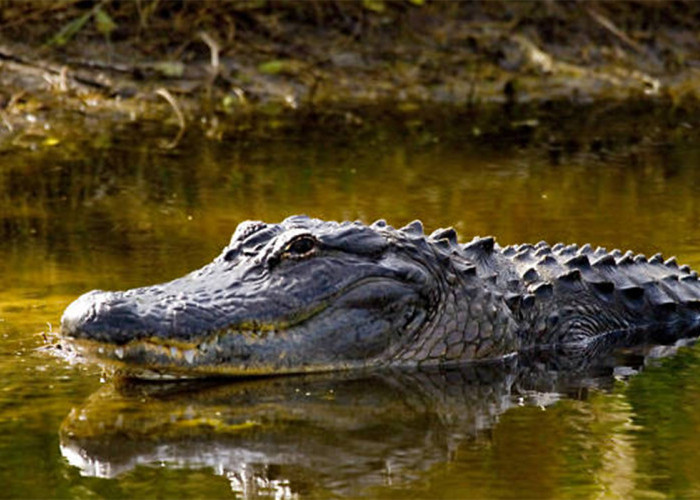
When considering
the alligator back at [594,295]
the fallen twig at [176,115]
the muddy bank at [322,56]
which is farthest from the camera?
the muddy bank at [322,56]

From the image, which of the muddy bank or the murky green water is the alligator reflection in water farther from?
the muddy bank

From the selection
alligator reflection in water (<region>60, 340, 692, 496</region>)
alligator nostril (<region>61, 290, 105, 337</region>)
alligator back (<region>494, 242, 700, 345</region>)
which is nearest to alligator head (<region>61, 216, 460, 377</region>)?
alligator nostril (<region>61, 290, 105, 337</region>)

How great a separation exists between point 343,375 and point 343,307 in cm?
28

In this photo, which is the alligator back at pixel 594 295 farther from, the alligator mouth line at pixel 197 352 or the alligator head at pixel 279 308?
the alligator mouth line at pixel 197 352

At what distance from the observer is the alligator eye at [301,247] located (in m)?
6.55

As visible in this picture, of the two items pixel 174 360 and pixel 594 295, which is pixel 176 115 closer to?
pixel 594 295

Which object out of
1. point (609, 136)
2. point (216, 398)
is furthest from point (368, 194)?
point (216, 398)

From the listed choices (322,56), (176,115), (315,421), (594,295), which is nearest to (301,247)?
(315,421)

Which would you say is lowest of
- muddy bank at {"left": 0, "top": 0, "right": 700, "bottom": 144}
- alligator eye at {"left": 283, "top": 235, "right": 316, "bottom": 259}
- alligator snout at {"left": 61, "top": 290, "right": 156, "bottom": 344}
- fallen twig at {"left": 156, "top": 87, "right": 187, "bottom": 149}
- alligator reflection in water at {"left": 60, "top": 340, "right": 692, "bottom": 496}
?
alligator reflection in water at {"left": 60, "top": 340, "right": 692, "bottom": 496}

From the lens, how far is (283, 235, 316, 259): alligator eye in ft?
21.5

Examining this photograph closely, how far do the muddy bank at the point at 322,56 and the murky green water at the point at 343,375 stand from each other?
783mm

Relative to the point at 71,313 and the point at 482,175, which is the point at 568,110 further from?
the point at 71,313

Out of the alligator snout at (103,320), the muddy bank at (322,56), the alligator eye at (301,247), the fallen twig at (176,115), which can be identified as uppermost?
the muddy bank at (322,56)

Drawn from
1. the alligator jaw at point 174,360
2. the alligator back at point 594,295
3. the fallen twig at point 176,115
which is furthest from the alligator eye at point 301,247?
the fallen twig at point 176,115
